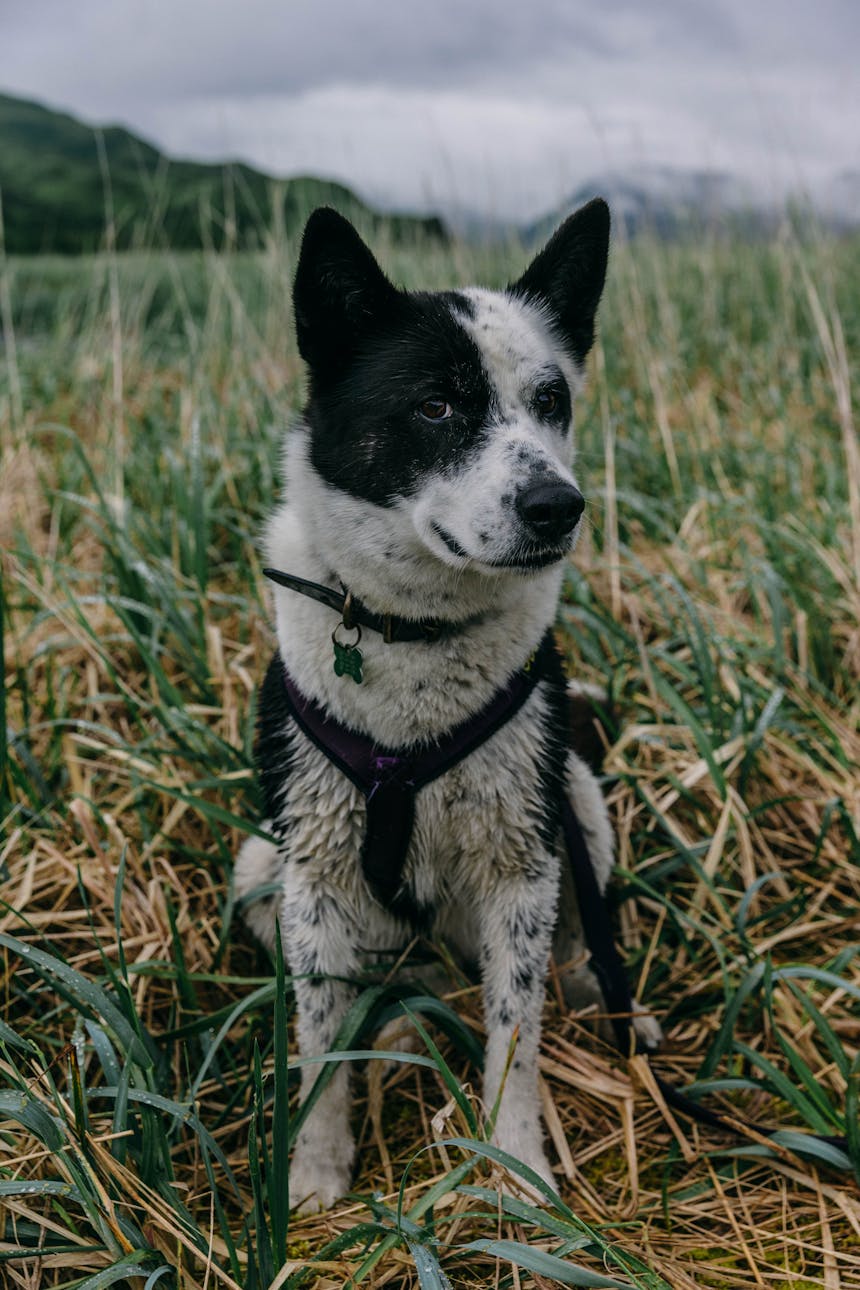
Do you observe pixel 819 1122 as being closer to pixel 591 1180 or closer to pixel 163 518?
pixel 591 1180

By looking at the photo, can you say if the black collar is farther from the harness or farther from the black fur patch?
the black fur patch

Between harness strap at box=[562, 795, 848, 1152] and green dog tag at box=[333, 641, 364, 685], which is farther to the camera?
harness strap at box=[562, 795, 848, 1152]

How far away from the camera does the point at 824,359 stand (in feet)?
16.0

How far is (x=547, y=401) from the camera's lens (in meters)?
1.86

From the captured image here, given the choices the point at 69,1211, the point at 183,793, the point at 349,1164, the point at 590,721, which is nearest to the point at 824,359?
the point at 590,721

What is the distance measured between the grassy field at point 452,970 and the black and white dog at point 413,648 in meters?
0.13

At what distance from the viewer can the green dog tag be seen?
175 cm

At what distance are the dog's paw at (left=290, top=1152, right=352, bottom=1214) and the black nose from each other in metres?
1.28

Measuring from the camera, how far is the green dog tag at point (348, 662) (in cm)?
175

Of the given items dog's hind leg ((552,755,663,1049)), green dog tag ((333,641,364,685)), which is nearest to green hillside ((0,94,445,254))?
green dog tag ((333,641,364,685))

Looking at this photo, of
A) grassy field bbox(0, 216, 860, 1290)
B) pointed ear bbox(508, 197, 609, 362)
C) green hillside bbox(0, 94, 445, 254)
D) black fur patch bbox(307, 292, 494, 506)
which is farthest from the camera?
green hillside bbox(0, 94, 445, 254)

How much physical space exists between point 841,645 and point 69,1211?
103 inches

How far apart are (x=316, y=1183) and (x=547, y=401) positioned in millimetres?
1592

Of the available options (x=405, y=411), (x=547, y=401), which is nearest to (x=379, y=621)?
(x=405, y=411)
